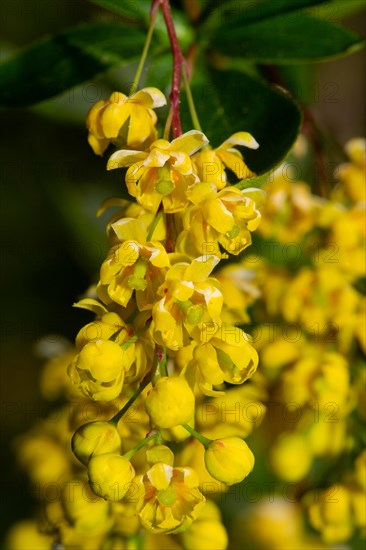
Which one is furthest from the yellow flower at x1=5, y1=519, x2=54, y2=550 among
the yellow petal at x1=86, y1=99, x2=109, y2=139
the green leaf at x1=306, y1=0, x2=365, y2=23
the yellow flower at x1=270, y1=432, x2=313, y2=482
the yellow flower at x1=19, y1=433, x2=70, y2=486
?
the green leaf at x1=306, y1=0, x2=365, y2=23

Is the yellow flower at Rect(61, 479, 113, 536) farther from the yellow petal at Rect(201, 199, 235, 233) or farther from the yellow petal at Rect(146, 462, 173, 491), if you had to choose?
the yellow petal at Rect(201, 199, 235, 233)

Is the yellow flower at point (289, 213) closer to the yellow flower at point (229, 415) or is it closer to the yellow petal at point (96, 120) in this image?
the yellow flower at point (229, 415)

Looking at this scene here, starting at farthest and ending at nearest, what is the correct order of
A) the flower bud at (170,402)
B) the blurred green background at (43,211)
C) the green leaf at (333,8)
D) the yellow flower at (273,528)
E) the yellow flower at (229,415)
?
the blurred green background at (43,211) < the yellow flower at (273,528) < the green leaf at (333,8) < the yellow flower at (229,415) < the flower bud at (170,402)

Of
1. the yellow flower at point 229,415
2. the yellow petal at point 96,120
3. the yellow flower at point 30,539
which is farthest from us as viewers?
the yellow flower at point 30,539

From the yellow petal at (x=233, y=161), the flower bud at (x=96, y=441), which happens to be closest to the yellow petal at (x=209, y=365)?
the flower bud at (x=96, y=441)

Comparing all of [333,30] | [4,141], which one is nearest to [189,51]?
[333,30]

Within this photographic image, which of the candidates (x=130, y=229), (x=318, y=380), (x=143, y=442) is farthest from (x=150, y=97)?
(x=318, y=380)

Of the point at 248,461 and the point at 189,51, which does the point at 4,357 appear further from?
the point at 248,461
